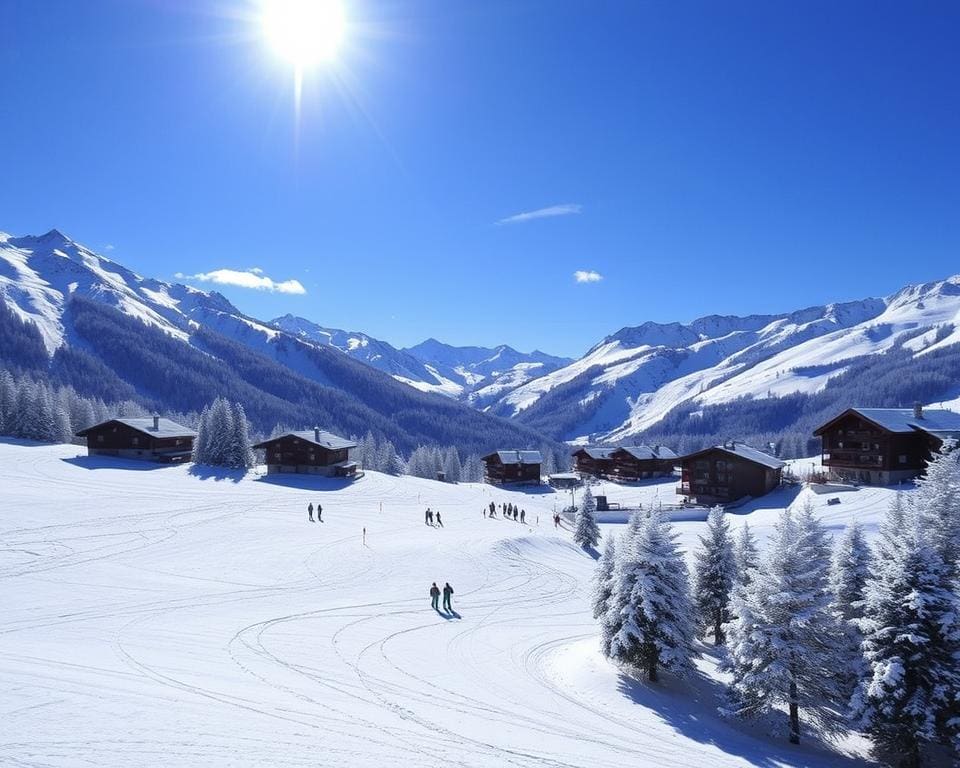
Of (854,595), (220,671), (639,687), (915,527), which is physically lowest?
(639,687)

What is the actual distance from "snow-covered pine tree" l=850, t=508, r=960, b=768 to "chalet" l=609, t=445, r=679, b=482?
235ft

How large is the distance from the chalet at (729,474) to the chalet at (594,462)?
3048 cm

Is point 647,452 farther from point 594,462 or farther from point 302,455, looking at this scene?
point 302,455

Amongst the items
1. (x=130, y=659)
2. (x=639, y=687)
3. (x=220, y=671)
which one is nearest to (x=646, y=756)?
(x=639, y=687)

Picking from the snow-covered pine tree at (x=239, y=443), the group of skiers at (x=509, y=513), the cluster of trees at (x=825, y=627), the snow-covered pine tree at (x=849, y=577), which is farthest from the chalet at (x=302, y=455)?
the snow-covered pine tree at (x=849, y=577)

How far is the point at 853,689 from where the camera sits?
20.3 m

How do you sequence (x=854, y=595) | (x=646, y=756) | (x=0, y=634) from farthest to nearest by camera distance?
(x=854, y=595)
(x=0, y=634)
(x=646, y=756)

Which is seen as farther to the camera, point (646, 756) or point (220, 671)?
point (220, 671)

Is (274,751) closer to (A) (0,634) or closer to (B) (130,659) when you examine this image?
(B) (130,659)

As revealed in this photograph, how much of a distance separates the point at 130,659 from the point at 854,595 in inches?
1060

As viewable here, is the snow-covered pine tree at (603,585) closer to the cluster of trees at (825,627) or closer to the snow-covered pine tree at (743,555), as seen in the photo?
the cluster of trees at (825,627)

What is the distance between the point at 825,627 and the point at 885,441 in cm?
4482

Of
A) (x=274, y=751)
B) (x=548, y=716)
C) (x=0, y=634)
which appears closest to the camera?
(x=274, y=751)

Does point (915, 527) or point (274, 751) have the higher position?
point (915, 527)
